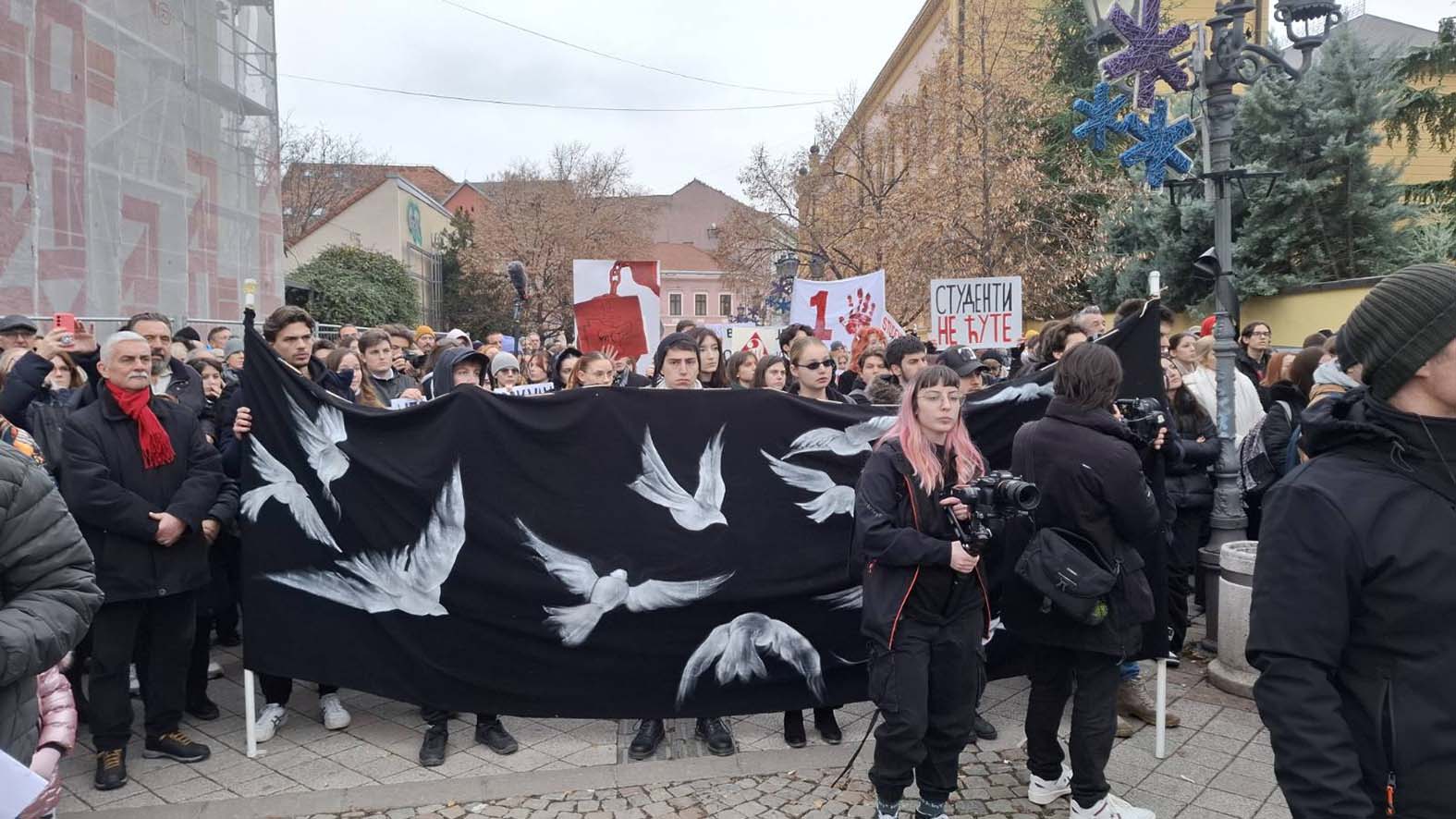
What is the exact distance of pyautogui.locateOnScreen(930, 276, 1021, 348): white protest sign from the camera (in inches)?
329

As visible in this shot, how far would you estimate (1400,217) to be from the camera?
15.4 metres

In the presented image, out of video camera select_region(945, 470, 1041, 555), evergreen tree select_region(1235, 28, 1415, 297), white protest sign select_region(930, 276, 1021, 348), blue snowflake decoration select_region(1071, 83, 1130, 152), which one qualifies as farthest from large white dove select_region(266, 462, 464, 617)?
evergreen tree select_region(1235, 28, 1415, 297)

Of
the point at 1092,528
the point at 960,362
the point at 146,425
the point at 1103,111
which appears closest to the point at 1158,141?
the point at 1103,111

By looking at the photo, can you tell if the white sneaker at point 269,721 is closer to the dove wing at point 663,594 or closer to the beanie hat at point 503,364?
the dove wing at point 663,594

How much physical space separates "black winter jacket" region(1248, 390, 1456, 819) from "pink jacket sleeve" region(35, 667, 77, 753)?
9.70ft

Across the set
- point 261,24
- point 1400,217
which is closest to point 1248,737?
point 1400,217

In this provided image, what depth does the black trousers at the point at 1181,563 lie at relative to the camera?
18.8ft

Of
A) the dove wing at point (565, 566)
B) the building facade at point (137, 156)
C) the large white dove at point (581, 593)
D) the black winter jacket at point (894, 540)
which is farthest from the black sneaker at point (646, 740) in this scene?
the building facade at point (137, 156)

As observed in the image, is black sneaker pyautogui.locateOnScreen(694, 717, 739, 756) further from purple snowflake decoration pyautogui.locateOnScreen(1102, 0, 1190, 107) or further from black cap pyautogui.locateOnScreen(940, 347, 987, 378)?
purple snowflake decoration pyautogui.locateOnScreen(1102, 0, 1190, 107)

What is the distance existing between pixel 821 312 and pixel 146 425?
6.87m

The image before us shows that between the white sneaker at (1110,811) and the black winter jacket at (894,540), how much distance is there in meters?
0.86

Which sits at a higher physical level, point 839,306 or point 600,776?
point 839,306

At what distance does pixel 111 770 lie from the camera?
166 inches

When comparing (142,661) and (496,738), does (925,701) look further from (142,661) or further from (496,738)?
(142,661)
